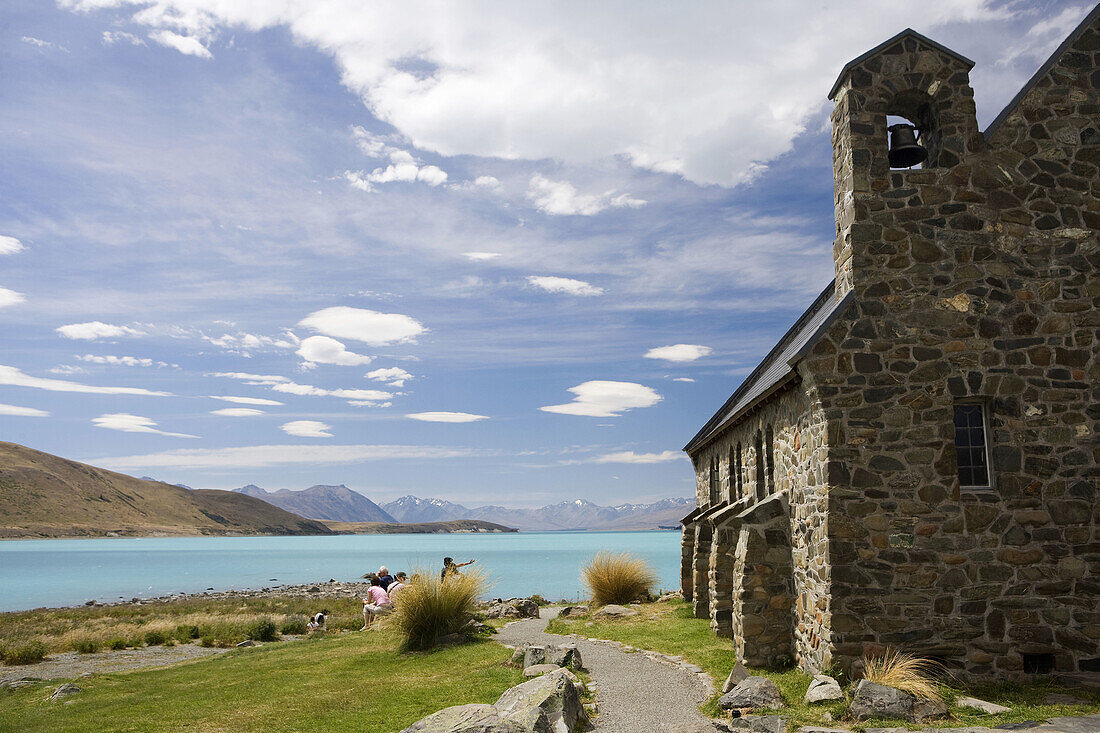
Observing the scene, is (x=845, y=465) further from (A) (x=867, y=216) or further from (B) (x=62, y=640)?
(B) (x=62, y=640)

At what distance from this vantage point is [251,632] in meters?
21.3

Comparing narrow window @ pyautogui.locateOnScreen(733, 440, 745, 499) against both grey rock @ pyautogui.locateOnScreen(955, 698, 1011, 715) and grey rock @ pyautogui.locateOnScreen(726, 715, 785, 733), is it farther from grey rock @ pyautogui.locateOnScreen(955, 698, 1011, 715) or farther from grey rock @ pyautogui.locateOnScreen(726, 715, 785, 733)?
grey rock @ pyautogui.locateOnScreen(726, 715, 785, 733)

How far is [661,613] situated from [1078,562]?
10.1 metres

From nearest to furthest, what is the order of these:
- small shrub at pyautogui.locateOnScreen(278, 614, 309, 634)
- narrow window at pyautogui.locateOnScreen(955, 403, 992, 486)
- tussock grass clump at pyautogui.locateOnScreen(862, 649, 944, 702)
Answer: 1. tussock grass clump at pyautogui.locateOnScreen(862, 649, 944, 702)
2. narrow window at pyautogui.locateOnScreen(955, 403, 992, 486)
3. small shrub at pyautogui.locateOnScreen(278, 614, 309, 634)

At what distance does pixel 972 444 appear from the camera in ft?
33.2

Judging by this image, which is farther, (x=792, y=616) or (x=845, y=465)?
(x=792, y=616)

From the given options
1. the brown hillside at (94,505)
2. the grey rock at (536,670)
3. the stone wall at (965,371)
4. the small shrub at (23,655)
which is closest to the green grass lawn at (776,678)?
the stone wall at (965,371)

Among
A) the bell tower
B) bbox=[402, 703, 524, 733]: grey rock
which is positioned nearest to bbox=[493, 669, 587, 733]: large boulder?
bbox=[402, 703, 524, 733]: grey rock

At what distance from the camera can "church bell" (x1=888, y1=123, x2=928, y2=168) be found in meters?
10.5

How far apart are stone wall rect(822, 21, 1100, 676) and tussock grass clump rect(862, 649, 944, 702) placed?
176 mm

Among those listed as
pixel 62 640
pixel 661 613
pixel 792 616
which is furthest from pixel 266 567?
pixel 792 616

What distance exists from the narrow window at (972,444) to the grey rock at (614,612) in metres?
10.1

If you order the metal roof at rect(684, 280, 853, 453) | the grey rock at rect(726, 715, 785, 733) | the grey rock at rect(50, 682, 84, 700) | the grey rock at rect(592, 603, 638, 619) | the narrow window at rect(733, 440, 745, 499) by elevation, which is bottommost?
the grey rock at rect(50, 682, 84, 700)

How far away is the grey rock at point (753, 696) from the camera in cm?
871
